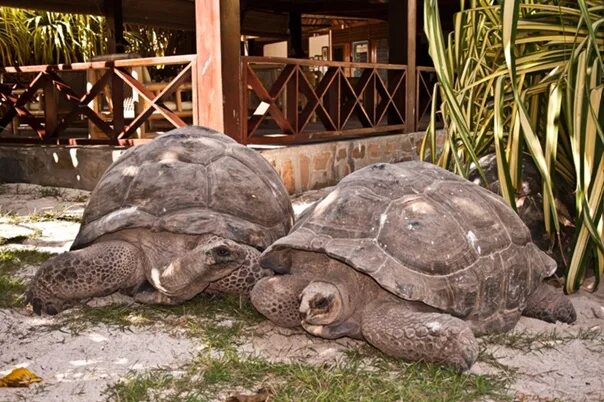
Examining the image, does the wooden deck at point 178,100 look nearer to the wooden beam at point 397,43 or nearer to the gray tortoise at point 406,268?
the wooden beam at point 397,43

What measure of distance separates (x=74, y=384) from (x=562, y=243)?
2.70 metres

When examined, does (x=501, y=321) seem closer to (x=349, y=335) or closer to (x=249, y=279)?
(x=349, y=335)

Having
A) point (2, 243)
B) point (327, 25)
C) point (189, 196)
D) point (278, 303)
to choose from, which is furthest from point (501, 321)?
point (327, 25)

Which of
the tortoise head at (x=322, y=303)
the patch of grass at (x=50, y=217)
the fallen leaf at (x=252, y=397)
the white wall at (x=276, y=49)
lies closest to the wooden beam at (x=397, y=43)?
the patch of grass at (x=50, y=217)

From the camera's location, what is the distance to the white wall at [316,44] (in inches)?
771

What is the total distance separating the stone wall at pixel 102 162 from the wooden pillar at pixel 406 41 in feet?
4.78

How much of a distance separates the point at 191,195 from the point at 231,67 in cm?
276

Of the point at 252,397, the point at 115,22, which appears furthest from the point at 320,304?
the point at 115,22

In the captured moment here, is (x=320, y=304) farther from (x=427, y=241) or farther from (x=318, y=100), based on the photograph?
(x=318, y=100)

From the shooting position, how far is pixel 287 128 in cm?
710

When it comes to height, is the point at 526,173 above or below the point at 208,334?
above

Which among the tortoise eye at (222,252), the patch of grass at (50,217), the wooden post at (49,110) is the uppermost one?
the wooden post at (49,110)

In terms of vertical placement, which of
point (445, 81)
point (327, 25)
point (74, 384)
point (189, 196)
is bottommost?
point (74, 384)

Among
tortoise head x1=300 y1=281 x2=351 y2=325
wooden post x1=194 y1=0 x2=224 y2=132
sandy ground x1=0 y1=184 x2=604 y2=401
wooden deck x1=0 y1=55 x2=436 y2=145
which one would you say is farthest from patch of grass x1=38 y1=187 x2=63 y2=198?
tortoise head x1=300 y1=281 x2=351 y2=325
